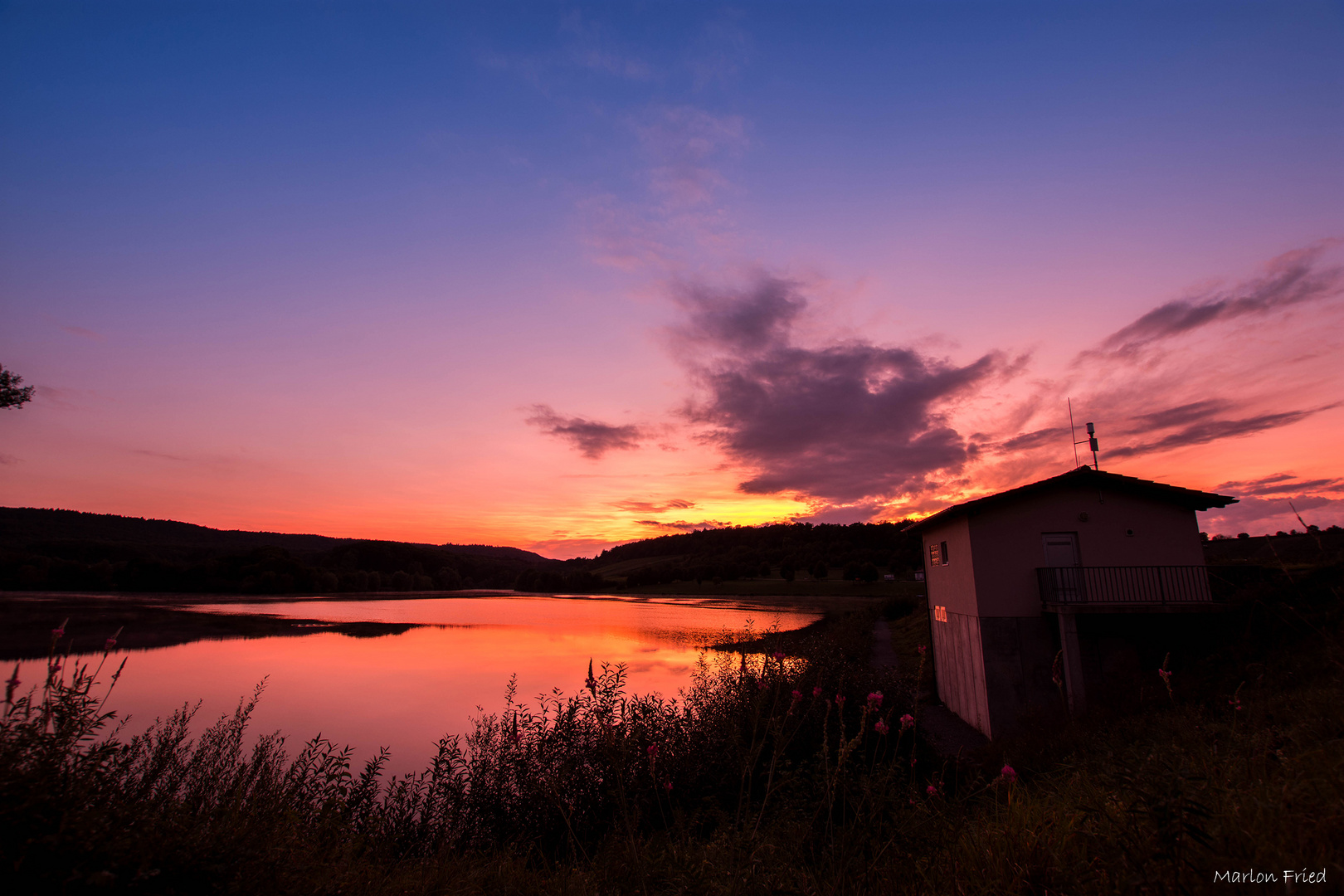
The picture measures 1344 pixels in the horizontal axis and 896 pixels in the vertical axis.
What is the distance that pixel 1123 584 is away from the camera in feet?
51.1

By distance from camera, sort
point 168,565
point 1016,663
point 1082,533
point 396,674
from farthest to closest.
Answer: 1. point 168,565
2. point 396,674
3. point 1082,533
4. point 1016,663

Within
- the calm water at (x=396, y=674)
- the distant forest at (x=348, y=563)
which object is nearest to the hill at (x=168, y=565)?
the distant forest at (x=348, y=563)

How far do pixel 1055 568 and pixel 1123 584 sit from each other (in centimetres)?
255

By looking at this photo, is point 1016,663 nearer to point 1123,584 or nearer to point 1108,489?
point 1123,584

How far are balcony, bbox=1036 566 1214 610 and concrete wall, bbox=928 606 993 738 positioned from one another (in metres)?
2.19

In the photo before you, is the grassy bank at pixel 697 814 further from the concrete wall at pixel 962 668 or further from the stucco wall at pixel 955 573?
the stucco wall at pixel 955 573

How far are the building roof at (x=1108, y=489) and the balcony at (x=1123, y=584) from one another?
6.22 feet

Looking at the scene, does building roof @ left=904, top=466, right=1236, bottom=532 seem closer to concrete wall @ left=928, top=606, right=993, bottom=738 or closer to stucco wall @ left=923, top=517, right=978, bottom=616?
stucco wall @ left=923, top=517, right=978, bottom=616

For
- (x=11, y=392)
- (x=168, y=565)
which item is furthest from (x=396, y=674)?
(x=168, y=565)

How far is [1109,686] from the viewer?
1416cm

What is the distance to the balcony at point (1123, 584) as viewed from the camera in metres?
15.3
